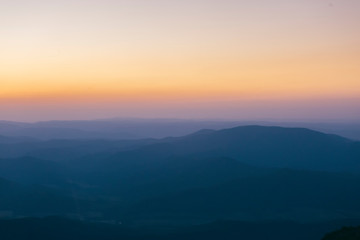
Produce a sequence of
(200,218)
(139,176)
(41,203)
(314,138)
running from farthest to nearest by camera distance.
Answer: (314,138)
(139,176)
(41,203)
(200,218)

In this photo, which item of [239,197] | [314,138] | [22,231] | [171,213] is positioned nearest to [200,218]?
[171,213]

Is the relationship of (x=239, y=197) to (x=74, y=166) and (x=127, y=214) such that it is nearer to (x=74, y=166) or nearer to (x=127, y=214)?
(x=127, y=214)

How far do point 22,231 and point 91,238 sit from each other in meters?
9.68

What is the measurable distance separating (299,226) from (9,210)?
206 feet

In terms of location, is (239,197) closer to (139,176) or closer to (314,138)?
(139,176)

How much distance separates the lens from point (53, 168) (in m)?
138

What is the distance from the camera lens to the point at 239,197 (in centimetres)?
9094

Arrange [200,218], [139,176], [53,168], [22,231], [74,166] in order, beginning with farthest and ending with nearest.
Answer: [74,166] < [53,168] < [139,176] < [200,218] < [22,231]

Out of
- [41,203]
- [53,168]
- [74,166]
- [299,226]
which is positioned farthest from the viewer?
[74,166]

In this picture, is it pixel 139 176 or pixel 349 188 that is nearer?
pixel 349 188

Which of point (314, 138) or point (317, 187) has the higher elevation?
point (314, 138)

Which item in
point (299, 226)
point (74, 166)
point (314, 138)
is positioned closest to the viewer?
point (299, 226)

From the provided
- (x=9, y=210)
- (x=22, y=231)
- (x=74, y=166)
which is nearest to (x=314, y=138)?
(x=74, y=166)

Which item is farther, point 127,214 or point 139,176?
point 139,176
